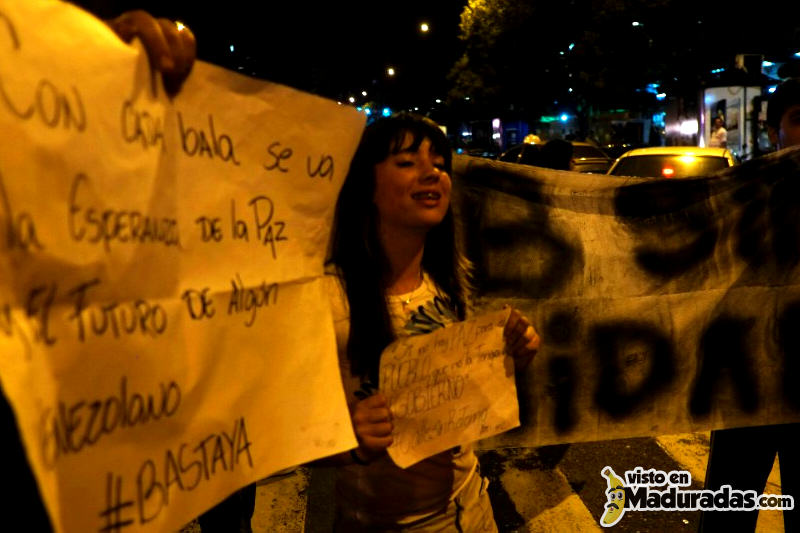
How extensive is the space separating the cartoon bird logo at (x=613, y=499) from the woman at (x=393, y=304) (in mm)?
2167

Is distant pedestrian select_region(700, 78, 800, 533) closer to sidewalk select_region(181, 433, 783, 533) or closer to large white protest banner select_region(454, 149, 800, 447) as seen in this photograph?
large white protest banner select_region(454, 149, 800, 447)

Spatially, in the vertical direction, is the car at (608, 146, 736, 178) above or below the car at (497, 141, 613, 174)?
below

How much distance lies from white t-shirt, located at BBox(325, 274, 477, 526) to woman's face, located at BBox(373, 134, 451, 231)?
0.81ft

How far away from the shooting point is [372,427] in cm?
153

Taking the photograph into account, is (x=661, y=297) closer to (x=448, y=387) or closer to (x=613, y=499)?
(x=448, y=387)

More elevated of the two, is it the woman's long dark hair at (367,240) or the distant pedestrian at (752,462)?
the woman's long dark hair at (367,240)

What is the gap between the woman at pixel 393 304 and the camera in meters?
1.67

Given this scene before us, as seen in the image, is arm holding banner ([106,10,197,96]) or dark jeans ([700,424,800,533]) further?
dark jeans ([700,424,800,533])

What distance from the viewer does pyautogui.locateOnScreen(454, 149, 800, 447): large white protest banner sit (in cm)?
250

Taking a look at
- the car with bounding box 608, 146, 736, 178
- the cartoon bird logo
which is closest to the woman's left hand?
the cartoon bird logo

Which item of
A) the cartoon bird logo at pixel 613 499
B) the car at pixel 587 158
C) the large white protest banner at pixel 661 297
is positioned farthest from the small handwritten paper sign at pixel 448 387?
the car at pixel 587 158

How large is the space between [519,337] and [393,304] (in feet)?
1.25

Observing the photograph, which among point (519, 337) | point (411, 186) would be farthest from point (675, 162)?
point (411, 186)

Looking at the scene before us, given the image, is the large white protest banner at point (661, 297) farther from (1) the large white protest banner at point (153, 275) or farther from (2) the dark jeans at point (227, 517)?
(1) the large white protest banner at point (153, 275)
